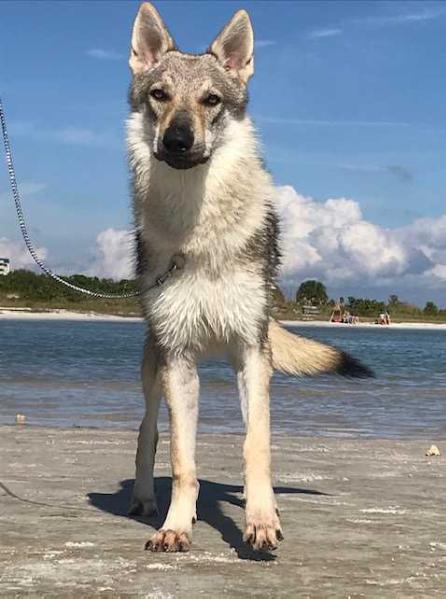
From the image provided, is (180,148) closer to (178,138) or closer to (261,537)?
(178,138)

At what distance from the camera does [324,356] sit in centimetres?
684

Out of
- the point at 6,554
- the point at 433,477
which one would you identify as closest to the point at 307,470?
the point at 433,477

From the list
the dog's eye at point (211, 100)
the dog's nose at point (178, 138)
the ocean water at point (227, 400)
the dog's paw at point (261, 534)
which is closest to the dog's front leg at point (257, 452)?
the dog's paw at point (261, 534)

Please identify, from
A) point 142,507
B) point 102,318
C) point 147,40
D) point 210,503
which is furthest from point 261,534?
point 102,318

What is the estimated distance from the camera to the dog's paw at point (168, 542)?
527 centimetres

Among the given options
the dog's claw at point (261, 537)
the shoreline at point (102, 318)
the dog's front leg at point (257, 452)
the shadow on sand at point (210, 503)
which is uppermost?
the shoreline at point (102, 318)

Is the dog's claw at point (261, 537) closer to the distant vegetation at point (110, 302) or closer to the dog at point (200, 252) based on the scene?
the dog at point (200, 252)

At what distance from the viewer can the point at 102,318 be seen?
338 ft

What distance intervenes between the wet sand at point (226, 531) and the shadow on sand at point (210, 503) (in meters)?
0.01

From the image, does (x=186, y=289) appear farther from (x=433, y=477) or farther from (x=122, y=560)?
(x=433, y=477)

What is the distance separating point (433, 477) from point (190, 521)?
3.52m

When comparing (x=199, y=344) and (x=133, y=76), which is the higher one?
(x=133, y=76)

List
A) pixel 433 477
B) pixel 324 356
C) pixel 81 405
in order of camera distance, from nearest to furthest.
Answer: pixel 324 356, pixel 433 477, pixel 81 405

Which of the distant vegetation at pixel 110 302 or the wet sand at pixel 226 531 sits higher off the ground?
the distant vegetation at pixel 110 302
